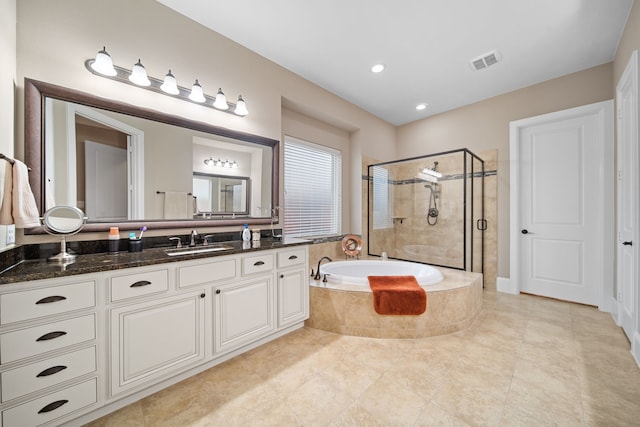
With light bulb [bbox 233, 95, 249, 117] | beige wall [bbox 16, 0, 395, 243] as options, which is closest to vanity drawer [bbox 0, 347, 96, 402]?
beige wall [bbox 16, 0, 395, 243]

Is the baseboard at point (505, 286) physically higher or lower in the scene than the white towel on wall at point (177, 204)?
lower

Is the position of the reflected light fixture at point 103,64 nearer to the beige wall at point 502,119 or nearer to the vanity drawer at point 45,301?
the vanity drawer at point 45,301

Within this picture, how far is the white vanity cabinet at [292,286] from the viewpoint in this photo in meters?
2.19

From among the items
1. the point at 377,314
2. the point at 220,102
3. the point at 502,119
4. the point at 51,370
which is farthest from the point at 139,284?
the point at 502,119

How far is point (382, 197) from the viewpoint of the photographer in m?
4.07

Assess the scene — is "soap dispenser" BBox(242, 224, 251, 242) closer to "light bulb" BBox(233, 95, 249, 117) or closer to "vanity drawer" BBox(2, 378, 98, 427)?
"light bulb" BBox(233, 95, 249, 117)

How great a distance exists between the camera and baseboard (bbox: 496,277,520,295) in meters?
3.40

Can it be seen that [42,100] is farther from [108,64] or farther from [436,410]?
[436,410]

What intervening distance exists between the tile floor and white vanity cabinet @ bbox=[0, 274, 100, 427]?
0.29 m

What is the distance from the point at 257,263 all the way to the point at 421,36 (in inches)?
100

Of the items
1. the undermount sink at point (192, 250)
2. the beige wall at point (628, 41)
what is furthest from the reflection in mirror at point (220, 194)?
the beige wall at point (628, 41)

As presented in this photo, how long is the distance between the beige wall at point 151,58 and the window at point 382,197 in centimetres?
A: 148

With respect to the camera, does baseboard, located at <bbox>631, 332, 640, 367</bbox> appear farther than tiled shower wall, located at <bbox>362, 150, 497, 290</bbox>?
No

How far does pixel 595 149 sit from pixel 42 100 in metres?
5.06
